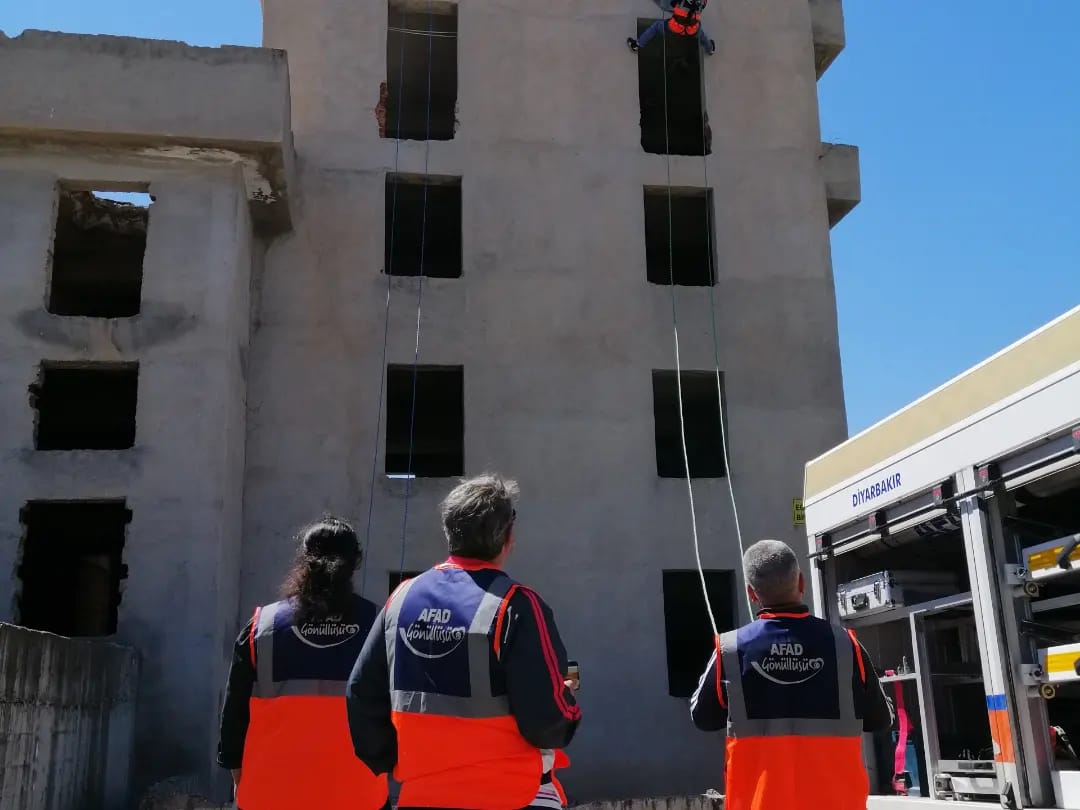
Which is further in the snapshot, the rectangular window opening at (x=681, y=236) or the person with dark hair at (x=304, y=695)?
the rectangular window opening at (x=681, y=236)

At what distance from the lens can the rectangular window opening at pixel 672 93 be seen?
16797 mm

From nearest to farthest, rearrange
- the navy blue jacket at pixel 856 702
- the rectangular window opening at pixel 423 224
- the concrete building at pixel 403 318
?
the navy blue jacket at pixel 856 702 < the concrete building at pixel 403 318 < the rectangular window opening at pixel 423 224

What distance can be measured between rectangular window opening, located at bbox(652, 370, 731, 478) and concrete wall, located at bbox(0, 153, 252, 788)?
5.78 m

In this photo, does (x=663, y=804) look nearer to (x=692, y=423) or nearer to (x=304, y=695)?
(x=304, y=695)

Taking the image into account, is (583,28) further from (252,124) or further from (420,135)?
(252,124)

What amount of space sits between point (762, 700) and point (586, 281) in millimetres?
11425

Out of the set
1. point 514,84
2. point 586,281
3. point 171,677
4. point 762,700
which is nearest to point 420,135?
point 514,84

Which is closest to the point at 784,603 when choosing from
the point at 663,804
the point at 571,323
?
the point at 663,804

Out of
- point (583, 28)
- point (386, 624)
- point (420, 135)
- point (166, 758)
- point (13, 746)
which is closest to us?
point (386, 624)

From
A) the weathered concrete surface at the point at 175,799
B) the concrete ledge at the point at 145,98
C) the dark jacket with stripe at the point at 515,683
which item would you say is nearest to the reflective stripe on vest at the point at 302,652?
the dark jacket with stripe at the point at 515,683

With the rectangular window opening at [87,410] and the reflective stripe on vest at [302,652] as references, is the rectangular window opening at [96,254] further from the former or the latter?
the reflective stripe on vest at [302,652]

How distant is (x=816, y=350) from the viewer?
1529cm

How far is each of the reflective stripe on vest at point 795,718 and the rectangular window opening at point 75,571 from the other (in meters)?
12.0

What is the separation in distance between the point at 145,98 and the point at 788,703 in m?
11.6
